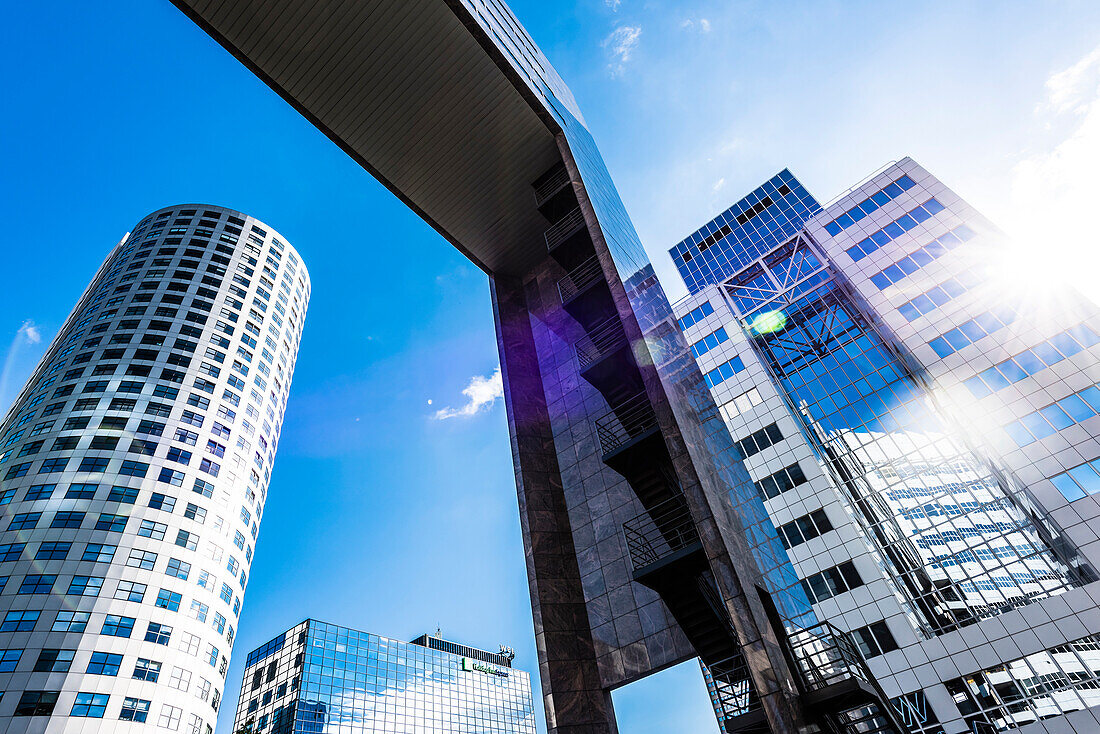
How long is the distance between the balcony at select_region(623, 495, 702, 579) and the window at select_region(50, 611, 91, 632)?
5367 cm

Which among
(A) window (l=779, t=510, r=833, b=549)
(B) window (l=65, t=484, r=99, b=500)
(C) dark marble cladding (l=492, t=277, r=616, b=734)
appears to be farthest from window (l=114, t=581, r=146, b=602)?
(A) window (l=779, t=510, r=833, b=549)

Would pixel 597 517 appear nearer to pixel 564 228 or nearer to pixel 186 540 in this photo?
pixel 564 228

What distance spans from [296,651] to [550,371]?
7229cm

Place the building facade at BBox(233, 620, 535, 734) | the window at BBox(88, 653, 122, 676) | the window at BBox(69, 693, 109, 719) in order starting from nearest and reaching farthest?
the window at BBox(69, 693, 109, 719) → the window at BBox(88, 653, 122, 676) → the building facade at BBox(233, 620, 535, 734)

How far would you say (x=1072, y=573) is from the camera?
29.1 m

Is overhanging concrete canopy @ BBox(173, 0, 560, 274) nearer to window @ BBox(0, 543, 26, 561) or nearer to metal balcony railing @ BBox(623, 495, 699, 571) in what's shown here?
metal balcony railing @ BBox(623, 495, 699, 571)

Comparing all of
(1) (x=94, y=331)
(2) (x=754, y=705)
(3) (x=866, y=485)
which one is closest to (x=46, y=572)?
(1) (x=94, y=331)

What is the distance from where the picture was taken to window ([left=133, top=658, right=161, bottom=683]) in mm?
50222

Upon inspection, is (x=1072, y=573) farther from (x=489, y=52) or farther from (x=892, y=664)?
(x=489, y=52)

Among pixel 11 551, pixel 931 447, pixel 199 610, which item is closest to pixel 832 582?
pixel 931 447

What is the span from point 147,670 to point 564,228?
53711 millimetres

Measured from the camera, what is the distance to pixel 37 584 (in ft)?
164

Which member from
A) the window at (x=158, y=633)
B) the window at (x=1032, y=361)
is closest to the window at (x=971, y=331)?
the window at (x=1032, y=361)

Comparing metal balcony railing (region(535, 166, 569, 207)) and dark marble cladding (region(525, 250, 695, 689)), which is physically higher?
metal balcony railing (region(535, 166, 569, 207))
